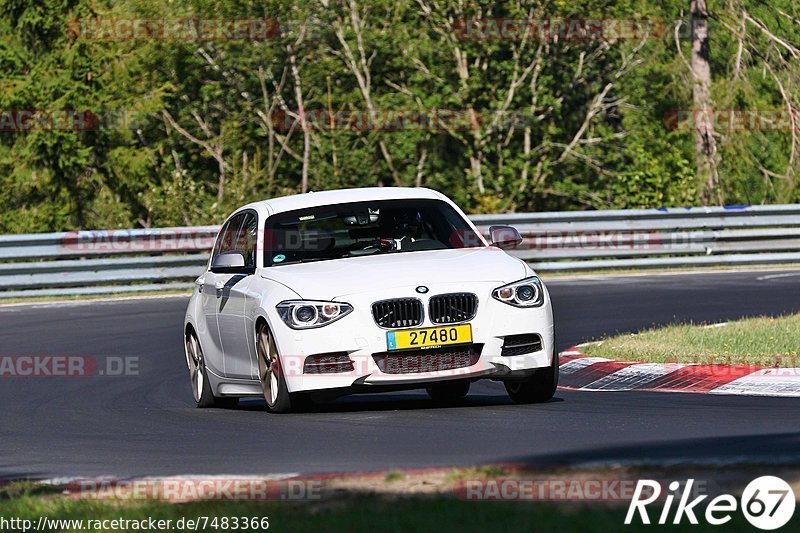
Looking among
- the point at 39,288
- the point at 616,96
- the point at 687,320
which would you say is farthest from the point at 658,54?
the point at 687,320

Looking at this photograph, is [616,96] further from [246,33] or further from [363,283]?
[363,283]

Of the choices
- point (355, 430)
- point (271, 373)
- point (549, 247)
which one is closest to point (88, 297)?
point (549, 247)

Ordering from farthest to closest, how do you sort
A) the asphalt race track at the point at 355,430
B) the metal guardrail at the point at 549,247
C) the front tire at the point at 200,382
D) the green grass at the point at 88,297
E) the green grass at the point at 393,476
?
the metal guardrail at the point at 549,247
the green grass at the point at 88,297
the front tire at the point at 200,382
the asphalt race track at the point at 355,430
the green grass at the point at 393,476

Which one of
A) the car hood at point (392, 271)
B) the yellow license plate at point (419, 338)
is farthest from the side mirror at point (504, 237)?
the yellow license plate at point (419, 338)

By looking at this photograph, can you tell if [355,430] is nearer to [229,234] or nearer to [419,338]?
[419,338]

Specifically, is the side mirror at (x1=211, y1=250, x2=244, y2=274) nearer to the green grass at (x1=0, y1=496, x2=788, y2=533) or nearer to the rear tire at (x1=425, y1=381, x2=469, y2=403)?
the rear tire at (x1=425, y1=381, x2=469, y2=403)

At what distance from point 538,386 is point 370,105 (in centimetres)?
2207

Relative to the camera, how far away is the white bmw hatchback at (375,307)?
1011 cm

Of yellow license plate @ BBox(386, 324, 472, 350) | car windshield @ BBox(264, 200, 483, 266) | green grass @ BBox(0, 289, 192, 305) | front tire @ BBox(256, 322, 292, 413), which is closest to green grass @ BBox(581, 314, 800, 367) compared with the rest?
Result: car windshield @ BBox(264, 200, 483, 266)

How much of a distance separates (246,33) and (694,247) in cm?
1060

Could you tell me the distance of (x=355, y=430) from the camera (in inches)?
375

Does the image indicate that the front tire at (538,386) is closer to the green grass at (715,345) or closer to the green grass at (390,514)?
the green grass at (715,345)

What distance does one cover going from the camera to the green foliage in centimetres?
3044

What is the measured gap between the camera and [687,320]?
17.3m
